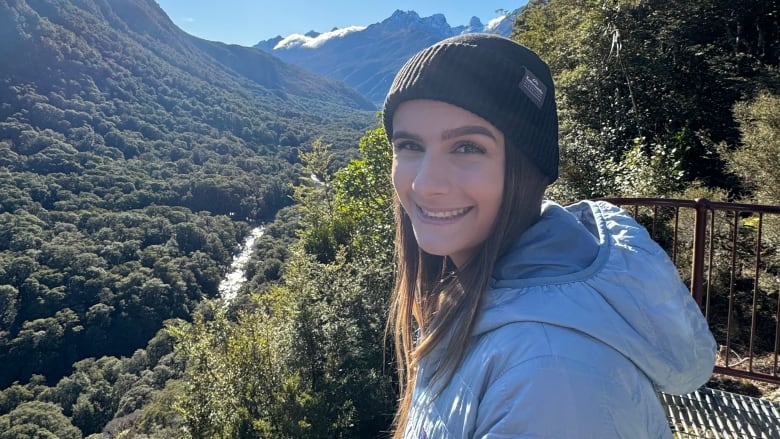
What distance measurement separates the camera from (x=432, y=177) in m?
1.08

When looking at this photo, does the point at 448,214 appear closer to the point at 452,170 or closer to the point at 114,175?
the point at 452,170

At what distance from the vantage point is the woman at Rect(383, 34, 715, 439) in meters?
0.68

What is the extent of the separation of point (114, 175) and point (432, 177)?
73.3 meters

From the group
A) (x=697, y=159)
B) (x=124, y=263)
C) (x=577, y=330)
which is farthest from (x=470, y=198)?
(x=124, y=263)

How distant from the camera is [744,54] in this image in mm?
9914

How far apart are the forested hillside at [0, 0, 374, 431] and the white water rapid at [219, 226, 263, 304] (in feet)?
3.36

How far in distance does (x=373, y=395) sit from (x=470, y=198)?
8962mm

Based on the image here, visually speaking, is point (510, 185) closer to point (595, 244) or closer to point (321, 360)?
point (595, 244)

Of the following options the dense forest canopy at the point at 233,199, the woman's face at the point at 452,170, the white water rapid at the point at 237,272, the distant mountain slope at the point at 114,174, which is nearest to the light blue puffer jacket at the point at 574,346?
the woman's face at the point at 452,170

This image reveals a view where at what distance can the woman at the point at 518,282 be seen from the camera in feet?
2.24

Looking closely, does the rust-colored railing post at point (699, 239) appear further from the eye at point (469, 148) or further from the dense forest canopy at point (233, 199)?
the dense forest canopy at point (233, 199)

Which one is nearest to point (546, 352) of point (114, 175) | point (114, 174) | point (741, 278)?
point (741, 278)

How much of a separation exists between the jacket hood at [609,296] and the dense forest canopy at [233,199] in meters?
5.86

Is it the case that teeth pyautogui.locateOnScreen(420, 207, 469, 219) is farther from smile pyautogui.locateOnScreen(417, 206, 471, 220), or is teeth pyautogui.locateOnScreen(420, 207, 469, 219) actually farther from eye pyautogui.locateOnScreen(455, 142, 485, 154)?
eye pyautogui.locateOnScreen(455, 142, 485, 154)
